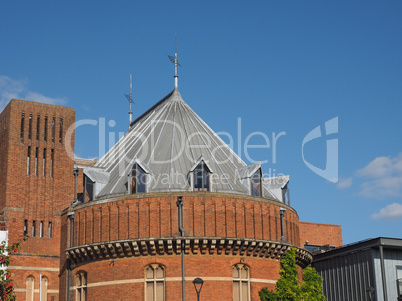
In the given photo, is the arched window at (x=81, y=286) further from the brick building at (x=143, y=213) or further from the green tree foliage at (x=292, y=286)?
the green tree foliage at (x=292, y=286)

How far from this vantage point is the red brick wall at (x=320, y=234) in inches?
2221

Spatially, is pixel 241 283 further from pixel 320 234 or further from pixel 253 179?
pixel 320 234

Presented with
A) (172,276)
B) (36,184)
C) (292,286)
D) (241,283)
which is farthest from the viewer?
(36,184)

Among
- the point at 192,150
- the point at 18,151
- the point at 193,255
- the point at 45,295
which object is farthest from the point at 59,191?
the point at 193,255

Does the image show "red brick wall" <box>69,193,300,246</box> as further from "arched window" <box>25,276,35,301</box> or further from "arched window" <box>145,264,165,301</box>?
"arched window" <box>25,276,35,301</box>

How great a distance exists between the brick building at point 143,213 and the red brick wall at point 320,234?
13553 millimetres

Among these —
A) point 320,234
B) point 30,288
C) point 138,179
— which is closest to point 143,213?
point 138,179

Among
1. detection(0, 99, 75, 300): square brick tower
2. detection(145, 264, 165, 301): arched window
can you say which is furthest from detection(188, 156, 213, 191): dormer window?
detection(0, 99, 75, 300): square brick tower

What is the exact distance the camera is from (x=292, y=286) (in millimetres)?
37469

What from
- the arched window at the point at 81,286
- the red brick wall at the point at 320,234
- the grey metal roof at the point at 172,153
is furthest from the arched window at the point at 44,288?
the red brick wall at the point at 320,234

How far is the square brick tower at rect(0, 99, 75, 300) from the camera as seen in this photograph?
41.5 meters

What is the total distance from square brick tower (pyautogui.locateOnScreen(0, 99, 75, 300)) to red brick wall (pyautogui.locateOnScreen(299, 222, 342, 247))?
2247 centimetres

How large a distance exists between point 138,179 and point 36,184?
9717mm

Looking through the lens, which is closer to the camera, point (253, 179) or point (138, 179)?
point (138, 179)
